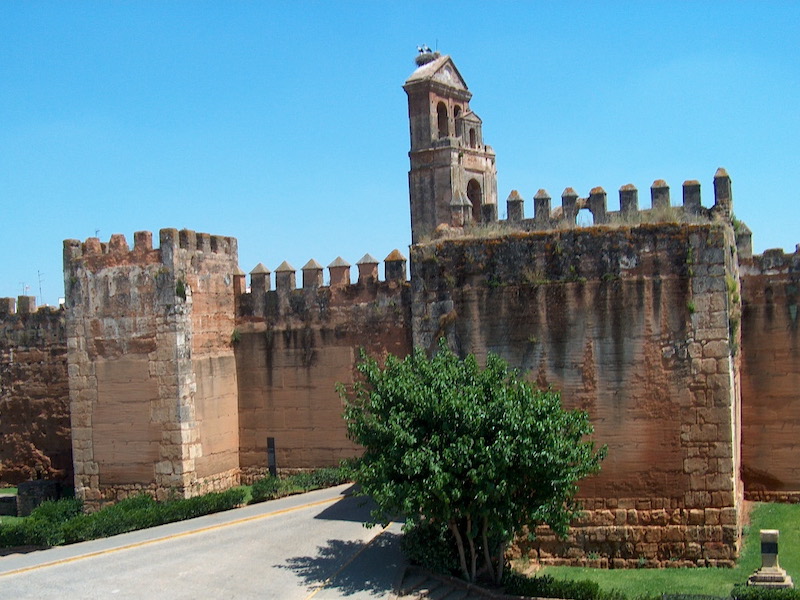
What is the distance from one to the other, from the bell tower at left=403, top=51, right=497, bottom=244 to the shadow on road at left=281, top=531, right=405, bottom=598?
841 inches

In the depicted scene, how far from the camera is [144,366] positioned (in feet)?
63.6

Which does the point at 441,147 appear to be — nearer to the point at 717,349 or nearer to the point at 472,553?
the point at 717,349

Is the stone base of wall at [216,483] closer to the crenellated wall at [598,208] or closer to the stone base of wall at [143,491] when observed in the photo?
the stone base of wall at [143,491]

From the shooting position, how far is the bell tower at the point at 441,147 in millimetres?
36938

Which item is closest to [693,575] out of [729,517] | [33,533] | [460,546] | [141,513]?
[729,517]

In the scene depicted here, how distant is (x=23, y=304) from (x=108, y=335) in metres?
6.37

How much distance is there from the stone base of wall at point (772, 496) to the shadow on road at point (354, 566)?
285 inches

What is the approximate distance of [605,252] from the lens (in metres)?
15.2

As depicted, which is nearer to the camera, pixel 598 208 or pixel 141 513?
pixel 141 513

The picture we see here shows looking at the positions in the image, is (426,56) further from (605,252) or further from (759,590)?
(759,590)

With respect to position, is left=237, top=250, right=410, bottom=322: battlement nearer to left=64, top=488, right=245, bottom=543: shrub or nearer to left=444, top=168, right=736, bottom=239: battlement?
left=444, top=168, right=736, bottom=239: battlement

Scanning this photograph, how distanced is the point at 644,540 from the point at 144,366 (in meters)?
10.7

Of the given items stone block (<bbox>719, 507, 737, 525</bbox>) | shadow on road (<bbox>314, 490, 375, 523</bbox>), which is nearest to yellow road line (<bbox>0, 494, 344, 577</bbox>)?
shadow on road (<bbox>314, 490, 375, 523</bbox>)

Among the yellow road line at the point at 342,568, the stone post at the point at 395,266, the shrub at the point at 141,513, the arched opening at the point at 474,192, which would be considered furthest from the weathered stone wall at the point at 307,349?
the arched opening at the point at 474,192
